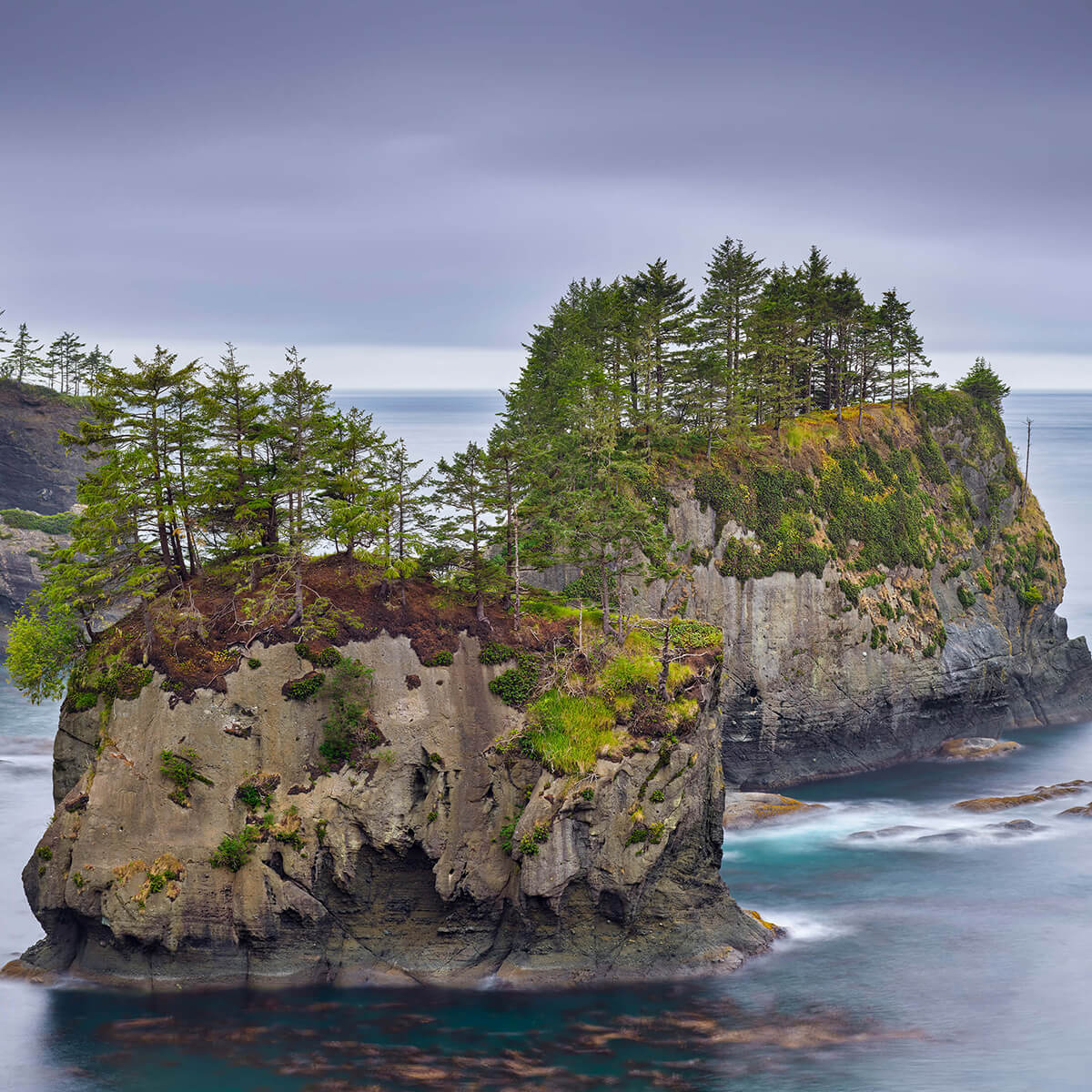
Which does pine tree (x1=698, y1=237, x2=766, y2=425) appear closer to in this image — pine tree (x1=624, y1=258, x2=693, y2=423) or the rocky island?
pine tree (x1=624, y1=258, x2=693, y2=423)

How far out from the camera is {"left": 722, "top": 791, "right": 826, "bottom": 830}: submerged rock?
2803 inches

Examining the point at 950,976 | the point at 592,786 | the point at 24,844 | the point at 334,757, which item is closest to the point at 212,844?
the point at 334,757

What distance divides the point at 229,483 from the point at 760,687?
4012 centimetres

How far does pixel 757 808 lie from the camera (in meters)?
72.5

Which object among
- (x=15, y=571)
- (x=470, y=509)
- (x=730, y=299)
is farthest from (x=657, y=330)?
(x=15, y=571)

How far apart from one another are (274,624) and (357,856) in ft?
35.2

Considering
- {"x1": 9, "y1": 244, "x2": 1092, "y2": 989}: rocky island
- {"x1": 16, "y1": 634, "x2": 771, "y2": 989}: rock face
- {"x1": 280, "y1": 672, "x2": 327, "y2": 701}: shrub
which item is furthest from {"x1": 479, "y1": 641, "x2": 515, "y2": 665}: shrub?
{"x1": 280, "y1": 672, "x2": 327, "y2": 701}: shrub

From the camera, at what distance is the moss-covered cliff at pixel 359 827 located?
159ft

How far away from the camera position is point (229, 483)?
176 ft

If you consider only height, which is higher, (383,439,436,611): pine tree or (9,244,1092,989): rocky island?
(383,439,436,611): pine tree

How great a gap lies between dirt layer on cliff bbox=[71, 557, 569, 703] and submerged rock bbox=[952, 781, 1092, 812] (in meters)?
34.9

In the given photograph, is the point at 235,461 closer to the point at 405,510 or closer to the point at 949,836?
the point at 405,510

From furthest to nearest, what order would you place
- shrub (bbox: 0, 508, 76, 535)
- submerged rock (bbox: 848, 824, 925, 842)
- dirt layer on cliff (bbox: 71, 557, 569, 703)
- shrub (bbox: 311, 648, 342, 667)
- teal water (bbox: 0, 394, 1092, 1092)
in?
shrub (bbox: 0, 508, 76, 535) < submerged rock (bbox: 848, 824, 925, 842) < shrub (bbox: 311, 648, 342, 667) < dirt layer on cliff (bbox: 71, 557, 569, 703) < teal water (bbox: 0, 394, 1092, 1092)

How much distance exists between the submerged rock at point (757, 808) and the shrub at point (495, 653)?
77.0 feet
